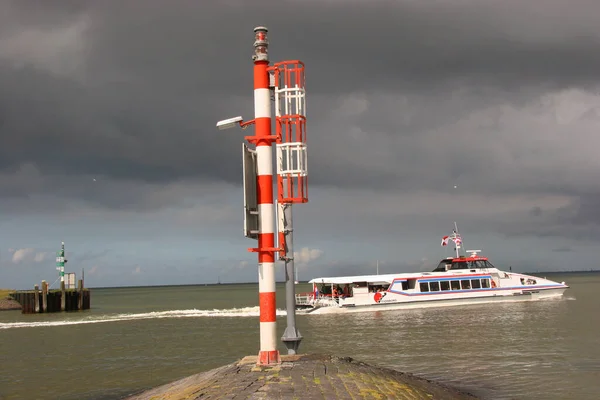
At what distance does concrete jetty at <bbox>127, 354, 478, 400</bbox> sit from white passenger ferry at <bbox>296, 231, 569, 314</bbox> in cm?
3605

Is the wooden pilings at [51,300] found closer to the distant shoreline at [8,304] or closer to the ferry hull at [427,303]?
the distant shoreline at [8,304]

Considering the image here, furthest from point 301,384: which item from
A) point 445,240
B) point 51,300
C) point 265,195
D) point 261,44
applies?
point 51,300

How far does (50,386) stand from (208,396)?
13.1 metres

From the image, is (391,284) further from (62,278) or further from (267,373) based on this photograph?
(62,278)

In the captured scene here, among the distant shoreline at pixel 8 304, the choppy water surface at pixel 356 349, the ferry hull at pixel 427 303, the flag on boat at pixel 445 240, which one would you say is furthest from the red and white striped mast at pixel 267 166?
the distant shoreline at pixel 8 304

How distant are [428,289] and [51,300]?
156 ft

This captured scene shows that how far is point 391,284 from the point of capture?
160ft

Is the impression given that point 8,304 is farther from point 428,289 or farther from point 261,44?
point 261,44

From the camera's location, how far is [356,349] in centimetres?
2650

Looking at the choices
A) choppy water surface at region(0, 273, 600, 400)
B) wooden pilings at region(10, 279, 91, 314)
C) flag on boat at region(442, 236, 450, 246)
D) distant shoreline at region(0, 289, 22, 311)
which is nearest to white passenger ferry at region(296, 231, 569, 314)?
flag on boat at region(442, 236, 450, 246)

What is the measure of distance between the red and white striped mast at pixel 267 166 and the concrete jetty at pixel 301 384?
0.66 meters

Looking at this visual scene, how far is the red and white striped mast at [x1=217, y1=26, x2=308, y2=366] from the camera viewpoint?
1074 centimetres

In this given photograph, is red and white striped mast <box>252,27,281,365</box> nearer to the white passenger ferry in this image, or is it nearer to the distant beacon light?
the distant beacon light

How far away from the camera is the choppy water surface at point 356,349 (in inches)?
719
